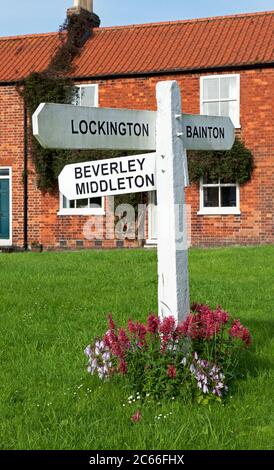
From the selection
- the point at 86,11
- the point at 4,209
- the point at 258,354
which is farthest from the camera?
the point at 86,11

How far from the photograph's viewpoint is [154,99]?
2128 centimetres

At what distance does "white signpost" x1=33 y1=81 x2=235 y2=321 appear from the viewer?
574 centimetres

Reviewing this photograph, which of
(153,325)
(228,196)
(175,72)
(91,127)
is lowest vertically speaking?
(153,325)

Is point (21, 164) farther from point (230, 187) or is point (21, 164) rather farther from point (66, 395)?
point (66, 395)

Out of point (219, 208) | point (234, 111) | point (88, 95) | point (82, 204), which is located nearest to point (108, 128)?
point (219, 208)

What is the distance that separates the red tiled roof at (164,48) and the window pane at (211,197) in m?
3.38

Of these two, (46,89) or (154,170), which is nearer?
(154,170)

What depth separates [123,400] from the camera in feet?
18.6

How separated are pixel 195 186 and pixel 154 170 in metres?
15.2

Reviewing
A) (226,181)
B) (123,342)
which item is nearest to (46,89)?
(226,181)

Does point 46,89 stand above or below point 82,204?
above

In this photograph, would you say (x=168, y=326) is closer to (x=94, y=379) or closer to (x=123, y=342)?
(x=123, y=342)

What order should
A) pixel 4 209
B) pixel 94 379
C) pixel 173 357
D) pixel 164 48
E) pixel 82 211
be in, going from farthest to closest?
pixel 4 209 → pixel 82 211 → pixel 164 48 → pixel 94 379 → pixel 173 357

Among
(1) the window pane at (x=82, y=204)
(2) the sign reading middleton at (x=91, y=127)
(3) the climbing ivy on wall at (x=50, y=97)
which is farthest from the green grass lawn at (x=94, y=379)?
(3) the climbing ivy on wall at (x=50, y=97)
